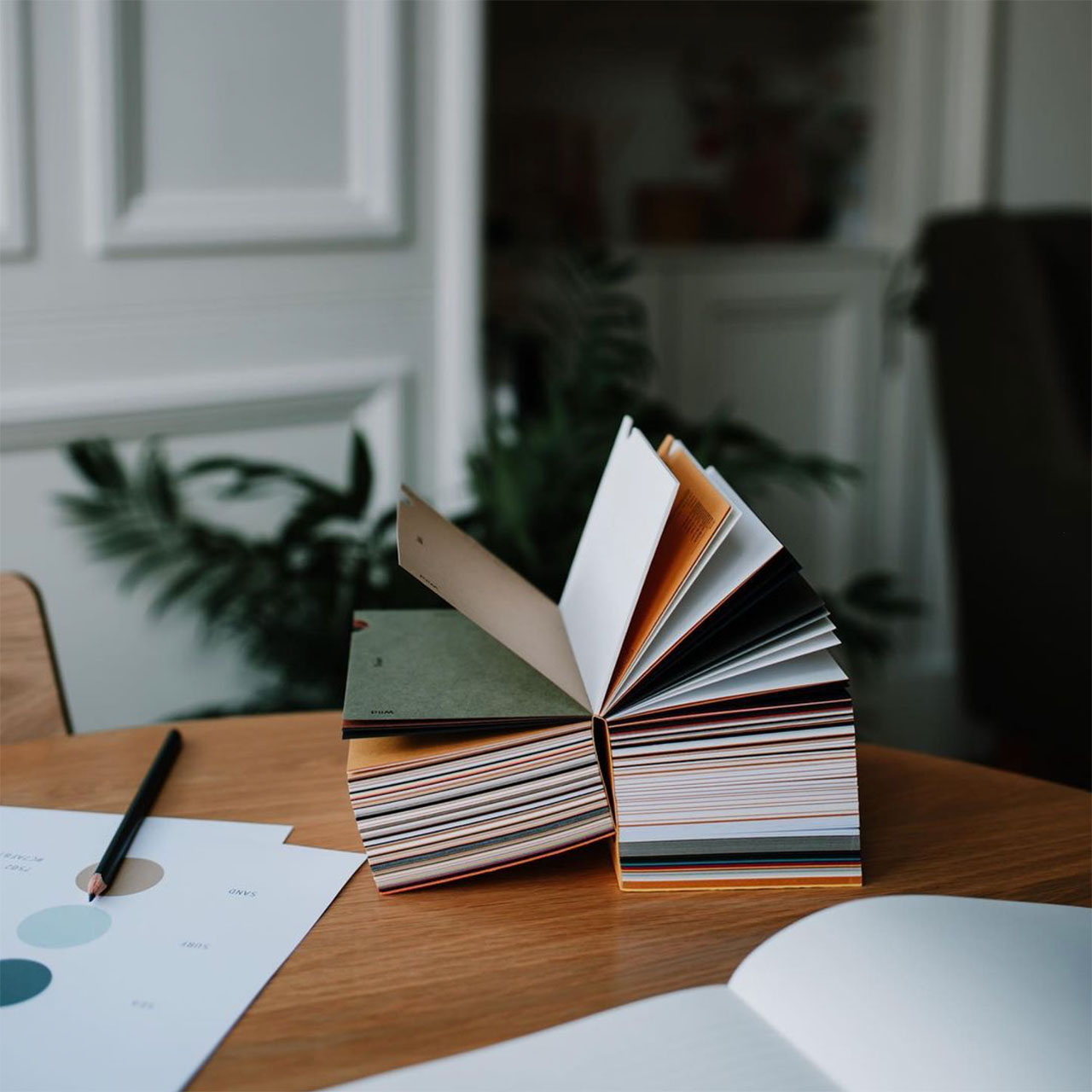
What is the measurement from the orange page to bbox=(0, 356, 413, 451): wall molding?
3.19ft

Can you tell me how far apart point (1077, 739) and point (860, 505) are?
2.57ft

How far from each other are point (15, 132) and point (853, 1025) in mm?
1266

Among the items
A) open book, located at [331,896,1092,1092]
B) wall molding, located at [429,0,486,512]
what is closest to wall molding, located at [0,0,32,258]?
wall molding, located at [429,0,486,512]

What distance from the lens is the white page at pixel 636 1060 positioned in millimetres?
515

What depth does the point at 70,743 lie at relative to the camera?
90 centimetres

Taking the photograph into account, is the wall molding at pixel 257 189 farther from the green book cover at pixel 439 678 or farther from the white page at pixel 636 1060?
the white page at pixel 636 1060

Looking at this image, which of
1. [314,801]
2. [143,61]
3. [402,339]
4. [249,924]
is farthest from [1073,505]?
[249,924]

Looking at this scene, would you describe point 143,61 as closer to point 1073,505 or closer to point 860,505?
point 1073,505

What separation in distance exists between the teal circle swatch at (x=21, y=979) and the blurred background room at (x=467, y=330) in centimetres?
95

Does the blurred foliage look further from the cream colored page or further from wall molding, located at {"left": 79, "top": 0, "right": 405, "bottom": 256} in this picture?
the cream colored page

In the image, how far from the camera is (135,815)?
757 millimetres

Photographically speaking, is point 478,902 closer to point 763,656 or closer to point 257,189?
point 763,656

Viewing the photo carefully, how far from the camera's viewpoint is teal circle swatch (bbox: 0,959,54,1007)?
581mm

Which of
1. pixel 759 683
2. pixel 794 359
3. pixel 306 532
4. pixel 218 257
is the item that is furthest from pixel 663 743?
pixel 794 359
